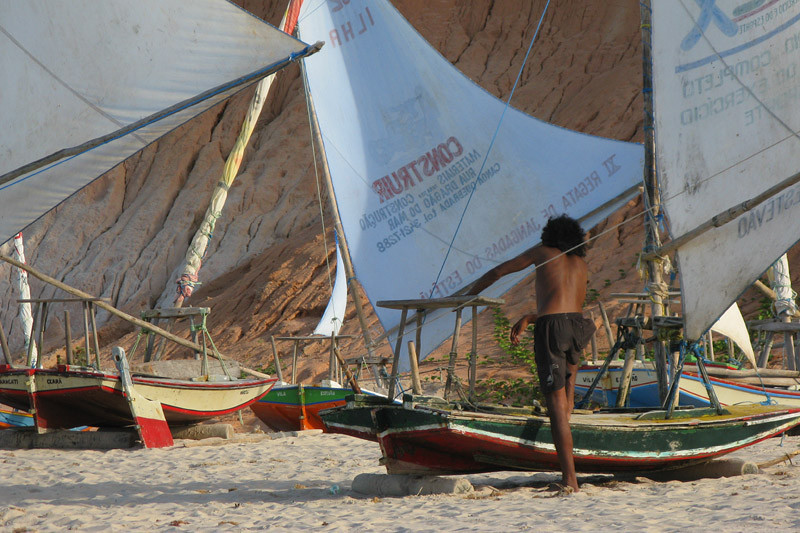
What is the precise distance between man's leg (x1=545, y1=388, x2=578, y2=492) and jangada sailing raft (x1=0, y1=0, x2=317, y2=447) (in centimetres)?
269

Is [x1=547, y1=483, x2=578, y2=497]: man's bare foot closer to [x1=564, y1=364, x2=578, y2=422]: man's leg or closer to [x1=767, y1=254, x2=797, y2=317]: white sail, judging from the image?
[x1=564, y1=364, x2=578, y2=422]: man's leg

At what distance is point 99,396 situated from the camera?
34.7 feet

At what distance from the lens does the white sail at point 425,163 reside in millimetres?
9164

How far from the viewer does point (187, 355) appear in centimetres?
2244

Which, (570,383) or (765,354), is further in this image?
(765,354)

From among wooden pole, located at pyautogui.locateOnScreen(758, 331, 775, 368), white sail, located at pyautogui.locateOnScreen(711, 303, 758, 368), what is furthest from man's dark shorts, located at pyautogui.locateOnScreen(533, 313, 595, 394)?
wooden pole, located at pyautogui.locateOnScreen(758, 331, 775, 368)

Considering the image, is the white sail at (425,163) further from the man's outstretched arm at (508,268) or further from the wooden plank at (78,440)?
the wooden plank at (78,440)

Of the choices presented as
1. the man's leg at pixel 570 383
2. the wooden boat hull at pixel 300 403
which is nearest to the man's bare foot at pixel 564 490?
the man's leg at pixel 570 383

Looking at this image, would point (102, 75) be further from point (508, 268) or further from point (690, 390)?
point (690, 390)

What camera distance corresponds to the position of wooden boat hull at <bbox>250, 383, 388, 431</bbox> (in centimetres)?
1263

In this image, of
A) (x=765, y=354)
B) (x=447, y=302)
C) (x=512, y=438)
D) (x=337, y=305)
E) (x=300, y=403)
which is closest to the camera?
(x=512, y=438)

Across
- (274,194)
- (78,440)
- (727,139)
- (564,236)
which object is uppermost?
(274,194)

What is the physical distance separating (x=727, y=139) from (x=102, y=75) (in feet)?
15.7

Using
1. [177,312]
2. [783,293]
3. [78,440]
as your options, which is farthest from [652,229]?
[78,440]
